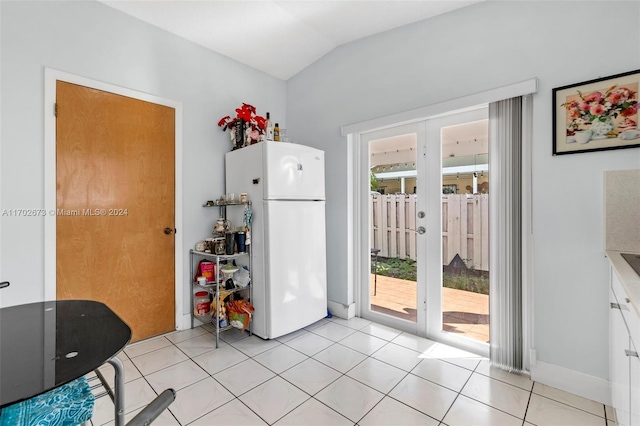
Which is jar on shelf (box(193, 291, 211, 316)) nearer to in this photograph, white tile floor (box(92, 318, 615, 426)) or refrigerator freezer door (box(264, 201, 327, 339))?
white tile floor (box(92, 318, 615, 426))

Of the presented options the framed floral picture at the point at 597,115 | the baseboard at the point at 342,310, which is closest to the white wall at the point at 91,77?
the baseboard at the point at 342,310

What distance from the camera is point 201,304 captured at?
2719 mm

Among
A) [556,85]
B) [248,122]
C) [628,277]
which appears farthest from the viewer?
[248,122]

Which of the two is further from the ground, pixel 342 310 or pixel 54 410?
pixel 54 410

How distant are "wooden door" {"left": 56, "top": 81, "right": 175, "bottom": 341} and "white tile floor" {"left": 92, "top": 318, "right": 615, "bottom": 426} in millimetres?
486

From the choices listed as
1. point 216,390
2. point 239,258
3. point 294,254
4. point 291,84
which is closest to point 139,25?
point 291,84

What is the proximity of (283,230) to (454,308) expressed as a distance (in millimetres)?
1576

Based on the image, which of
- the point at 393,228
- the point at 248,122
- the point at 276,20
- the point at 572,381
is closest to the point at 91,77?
the point at 248,122

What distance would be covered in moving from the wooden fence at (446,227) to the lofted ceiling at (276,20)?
150 centimetres

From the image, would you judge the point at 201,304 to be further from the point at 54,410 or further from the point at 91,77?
the point at 91,77

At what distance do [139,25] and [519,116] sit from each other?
120 inches

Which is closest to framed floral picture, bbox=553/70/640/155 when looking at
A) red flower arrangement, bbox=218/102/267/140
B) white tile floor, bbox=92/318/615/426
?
white tile floor, bbox=92/318/615/426

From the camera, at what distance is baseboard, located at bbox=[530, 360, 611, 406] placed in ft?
5.51

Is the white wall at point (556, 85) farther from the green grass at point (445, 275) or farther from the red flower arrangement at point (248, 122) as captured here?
the red flower arrangement at point (248, 122)
